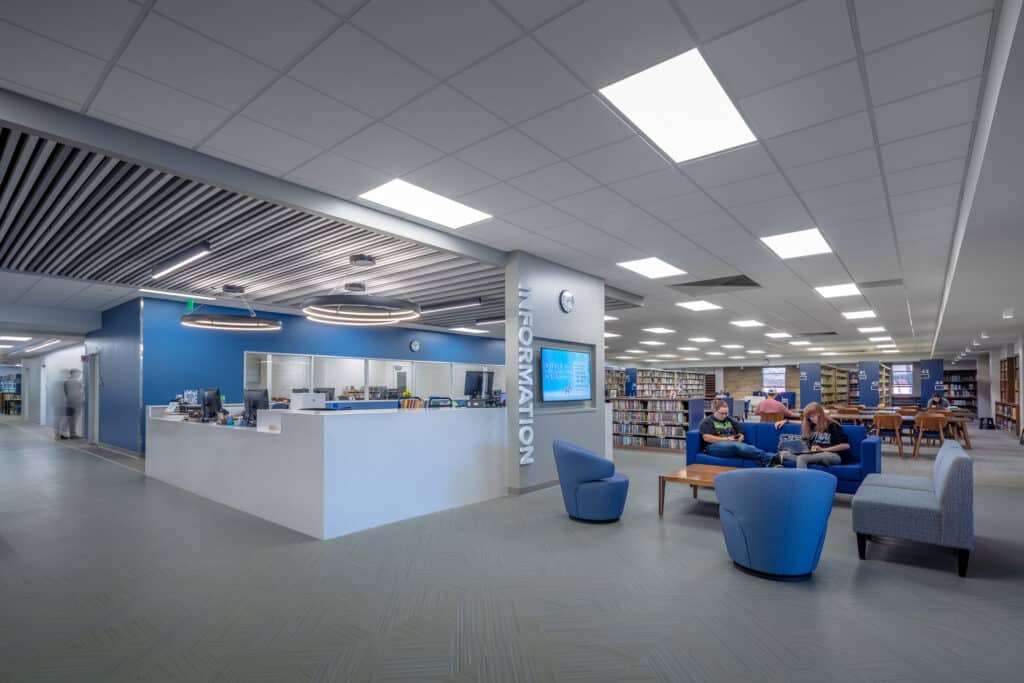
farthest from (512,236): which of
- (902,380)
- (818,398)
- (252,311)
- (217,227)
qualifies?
(902,380)

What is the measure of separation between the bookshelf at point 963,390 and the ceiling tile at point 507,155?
28.3 metres

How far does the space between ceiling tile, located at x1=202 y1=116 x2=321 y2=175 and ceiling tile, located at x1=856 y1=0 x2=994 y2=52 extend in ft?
11.9

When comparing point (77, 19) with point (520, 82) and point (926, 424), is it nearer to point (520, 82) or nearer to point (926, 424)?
point (520, 82)

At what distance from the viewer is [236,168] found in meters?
4.33

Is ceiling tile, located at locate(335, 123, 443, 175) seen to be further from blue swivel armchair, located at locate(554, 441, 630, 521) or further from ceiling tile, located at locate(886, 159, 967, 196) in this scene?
ceiling tile, located at locate(886, 159, 967, 196)

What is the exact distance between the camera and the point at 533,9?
2.51m

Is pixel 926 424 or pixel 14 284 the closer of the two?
pixel 14 284

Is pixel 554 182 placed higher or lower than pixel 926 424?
higher

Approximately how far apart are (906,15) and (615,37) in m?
1.41

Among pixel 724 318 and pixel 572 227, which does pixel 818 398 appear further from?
pixel 572 227

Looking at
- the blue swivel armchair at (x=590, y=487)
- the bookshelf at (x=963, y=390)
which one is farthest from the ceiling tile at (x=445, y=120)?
the bookshelf at (x=963, y=390)

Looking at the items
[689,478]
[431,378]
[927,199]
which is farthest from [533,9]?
[431,378]

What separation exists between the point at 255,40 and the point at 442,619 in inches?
137

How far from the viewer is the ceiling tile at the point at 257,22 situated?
2.47 metres
